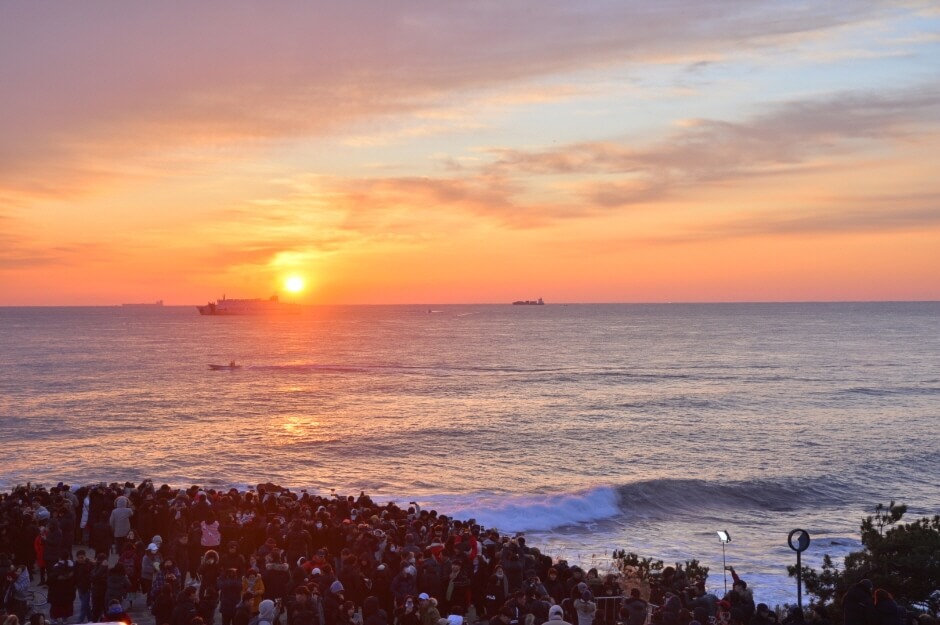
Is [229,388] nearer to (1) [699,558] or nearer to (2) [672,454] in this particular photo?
(2) [672,454]

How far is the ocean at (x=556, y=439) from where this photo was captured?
29109 mm

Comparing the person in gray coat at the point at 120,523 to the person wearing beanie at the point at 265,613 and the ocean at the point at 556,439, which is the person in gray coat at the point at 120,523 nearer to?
the person wearing beanie at the point at 265,613

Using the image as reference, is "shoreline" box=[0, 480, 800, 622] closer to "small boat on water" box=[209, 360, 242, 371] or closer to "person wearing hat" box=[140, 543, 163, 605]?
"person wearing hat" box=[140, 543, 163, 605]

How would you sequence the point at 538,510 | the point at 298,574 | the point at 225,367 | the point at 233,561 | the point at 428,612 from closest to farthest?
the point at 428,612
the point at 298,574
the point at 233,561
the point at 538,510
the point at 225,367

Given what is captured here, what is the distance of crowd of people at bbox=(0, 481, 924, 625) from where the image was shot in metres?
10.9

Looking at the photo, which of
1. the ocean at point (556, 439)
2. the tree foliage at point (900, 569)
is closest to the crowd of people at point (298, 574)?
the tree foliage at point (900, 569)

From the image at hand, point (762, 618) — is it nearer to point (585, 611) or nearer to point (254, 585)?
point (585, 611)

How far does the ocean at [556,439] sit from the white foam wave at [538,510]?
0.11 metres

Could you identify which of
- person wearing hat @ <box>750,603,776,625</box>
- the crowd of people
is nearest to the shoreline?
the crowd of people

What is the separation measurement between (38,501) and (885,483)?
108 feet

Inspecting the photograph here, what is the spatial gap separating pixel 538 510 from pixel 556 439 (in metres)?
15.8

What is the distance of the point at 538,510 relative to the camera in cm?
2975

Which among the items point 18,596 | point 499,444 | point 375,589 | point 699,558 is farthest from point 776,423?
point 18,596

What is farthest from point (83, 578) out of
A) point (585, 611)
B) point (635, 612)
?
point (635, 612)
